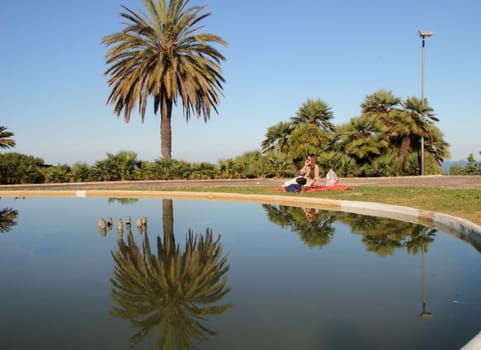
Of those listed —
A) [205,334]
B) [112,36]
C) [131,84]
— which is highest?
[112,36]

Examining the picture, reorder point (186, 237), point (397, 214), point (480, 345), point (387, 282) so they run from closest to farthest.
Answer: point (480, 345)
point (387, 282)
point (186, 237)
point (397, 214)

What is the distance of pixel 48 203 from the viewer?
14523 mm

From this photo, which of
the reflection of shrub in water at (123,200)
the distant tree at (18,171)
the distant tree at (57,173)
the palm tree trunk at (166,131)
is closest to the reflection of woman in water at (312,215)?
the reflection of shrub in water at (123,200)

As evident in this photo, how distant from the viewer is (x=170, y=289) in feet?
16.2

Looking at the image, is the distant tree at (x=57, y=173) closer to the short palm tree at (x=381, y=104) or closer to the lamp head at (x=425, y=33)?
the short palm tree at (x=381, y=104)

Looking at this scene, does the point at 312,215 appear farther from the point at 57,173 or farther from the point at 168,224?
the point at 57,173

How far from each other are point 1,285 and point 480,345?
5.28 m

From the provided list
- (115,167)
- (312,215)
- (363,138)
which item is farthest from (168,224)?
(363,138)

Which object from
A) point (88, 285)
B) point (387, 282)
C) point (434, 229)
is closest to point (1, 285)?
point (88, 285)

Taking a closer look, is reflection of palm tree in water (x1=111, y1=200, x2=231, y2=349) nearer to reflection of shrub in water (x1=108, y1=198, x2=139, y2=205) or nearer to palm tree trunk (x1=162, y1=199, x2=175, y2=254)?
palm tree trunk (x1=162, y1=199, x2=175, y2=254)

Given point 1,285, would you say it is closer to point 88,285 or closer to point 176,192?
point 88,285

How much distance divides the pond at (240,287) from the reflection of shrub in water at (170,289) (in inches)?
0.7

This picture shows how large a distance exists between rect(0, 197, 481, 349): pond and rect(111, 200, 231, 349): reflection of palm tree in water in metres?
0.02

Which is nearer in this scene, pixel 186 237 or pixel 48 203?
pixel 186 237
